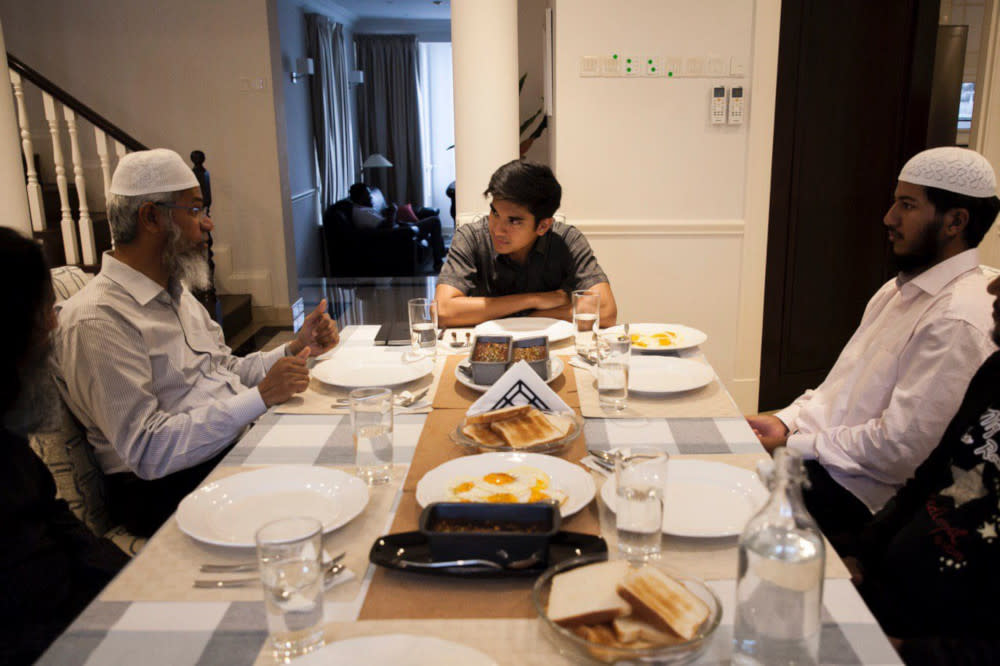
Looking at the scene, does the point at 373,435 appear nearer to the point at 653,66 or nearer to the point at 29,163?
the point at 653,66

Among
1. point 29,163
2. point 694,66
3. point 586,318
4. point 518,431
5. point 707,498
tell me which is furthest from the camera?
point 29,163

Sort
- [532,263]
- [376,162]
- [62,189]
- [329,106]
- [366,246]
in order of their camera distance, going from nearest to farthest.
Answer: [532,263] < [62,189] < [366,246] < [329,106] < [376,162]

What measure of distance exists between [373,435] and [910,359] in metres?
1.17

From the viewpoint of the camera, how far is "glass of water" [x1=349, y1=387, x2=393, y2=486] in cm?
130

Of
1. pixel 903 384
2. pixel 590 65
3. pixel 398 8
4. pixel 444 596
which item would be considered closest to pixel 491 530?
pixel 444 596

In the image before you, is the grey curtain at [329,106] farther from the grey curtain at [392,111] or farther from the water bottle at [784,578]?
the water bottle at [784,578]

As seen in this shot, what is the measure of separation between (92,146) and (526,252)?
397 centimetres

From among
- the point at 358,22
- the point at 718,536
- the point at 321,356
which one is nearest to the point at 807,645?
the point at 718,536

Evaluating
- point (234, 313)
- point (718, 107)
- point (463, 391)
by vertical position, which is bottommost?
point (234, 313)

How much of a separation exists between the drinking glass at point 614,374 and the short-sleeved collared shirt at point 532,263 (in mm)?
1090

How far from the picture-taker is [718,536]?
1.09 meters

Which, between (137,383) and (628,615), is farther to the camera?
(137,383)

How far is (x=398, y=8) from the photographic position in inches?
360

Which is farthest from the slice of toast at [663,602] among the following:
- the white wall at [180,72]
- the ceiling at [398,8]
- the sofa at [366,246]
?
the ceiling at [398,8]
